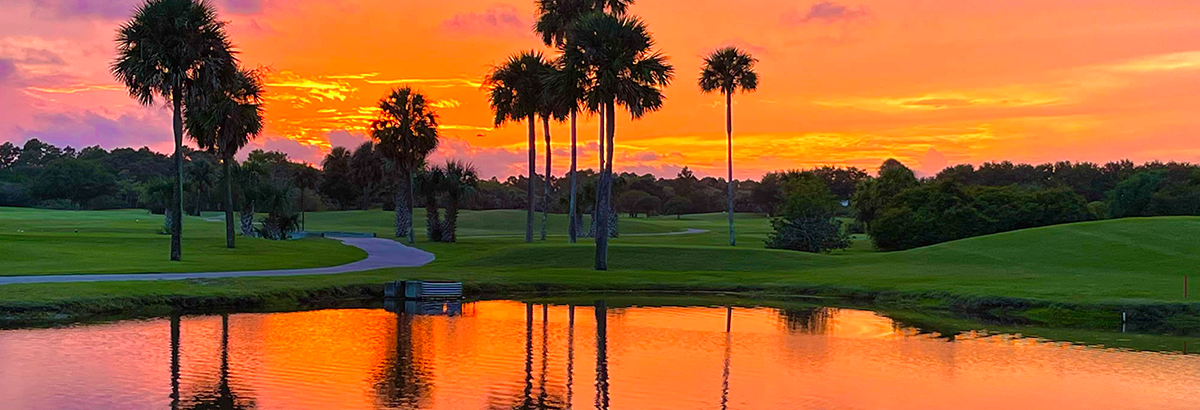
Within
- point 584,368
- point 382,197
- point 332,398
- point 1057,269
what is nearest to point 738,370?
point 584,368

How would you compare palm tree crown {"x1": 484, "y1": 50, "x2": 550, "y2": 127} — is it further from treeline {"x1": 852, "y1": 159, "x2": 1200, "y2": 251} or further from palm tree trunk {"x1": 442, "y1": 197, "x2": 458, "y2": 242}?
treeline {"x1": 852, "y1": 159, "x2": 1200, "y2": 251}

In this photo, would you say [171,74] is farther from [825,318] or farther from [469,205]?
[469,205]

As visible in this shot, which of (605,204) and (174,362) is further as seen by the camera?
(605,204)

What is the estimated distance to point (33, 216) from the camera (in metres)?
110

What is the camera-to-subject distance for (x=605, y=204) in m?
52.1

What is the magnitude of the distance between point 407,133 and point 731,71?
930 inches

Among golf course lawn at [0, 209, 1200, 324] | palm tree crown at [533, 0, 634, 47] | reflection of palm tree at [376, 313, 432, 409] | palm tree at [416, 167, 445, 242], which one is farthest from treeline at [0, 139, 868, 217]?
reflection of palm tree at [376, 313, 432, 409]

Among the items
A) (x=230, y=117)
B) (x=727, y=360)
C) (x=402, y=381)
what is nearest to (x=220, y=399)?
(x=402, y=381)

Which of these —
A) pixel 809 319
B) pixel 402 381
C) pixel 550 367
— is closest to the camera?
pixel 402 381

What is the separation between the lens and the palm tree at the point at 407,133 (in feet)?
258

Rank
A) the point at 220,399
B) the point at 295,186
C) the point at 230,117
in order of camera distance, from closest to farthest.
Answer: the point at 220,399 < the point at 230,117 < the point at 295,186

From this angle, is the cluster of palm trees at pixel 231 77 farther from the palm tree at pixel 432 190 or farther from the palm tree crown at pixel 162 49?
the palm tree at pixel 432 190

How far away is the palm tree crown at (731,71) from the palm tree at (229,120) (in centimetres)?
3033

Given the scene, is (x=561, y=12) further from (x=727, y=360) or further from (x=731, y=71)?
(x=727, y=360)
